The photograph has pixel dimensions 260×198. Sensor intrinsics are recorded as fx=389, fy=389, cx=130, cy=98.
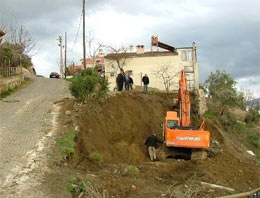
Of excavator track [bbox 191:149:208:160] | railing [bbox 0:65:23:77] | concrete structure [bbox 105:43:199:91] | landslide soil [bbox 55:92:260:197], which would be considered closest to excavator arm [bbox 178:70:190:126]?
landslide soil [bbox 55:92:260:197]

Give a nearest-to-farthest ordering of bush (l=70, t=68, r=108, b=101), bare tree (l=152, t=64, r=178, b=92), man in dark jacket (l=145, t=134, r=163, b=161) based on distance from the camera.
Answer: man in dark jacket (l=145, t=134, r=163, b=161), bush (l=70, t=68, r=108, b=101), bare tree (l=152, t=64, r=178, b=92)

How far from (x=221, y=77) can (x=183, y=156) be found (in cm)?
2094

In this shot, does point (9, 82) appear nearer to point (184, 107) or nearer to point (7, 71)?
point (7, 71)

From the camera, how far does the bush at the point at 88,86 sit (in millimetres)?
20875

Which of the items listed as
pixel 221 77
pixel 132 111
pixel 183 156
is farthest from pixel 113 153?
pixel 221 77

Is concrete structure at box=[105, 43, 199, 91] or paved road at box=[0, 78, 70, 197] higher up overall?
concrete structure at box=[105, 43, 199, 91]

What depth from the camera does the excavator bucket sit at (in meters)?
18.3

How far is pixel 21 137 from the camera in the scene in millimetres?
14961

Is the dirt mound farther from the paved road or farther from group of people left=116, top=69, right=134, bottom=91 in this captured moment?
the paved road

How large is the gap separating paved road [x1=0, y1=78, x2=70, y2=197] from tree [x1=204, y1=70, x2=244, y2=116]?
19162 mm

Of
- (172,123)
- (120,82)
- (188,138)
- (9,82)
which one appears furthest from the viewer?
(9,82)

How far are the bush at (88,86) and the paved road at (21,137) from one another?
1.56m

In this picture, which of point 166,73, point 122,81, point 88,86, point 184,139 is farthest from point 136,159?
point 166,73

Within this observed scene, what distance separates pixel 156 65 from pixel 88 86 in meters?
21.6
